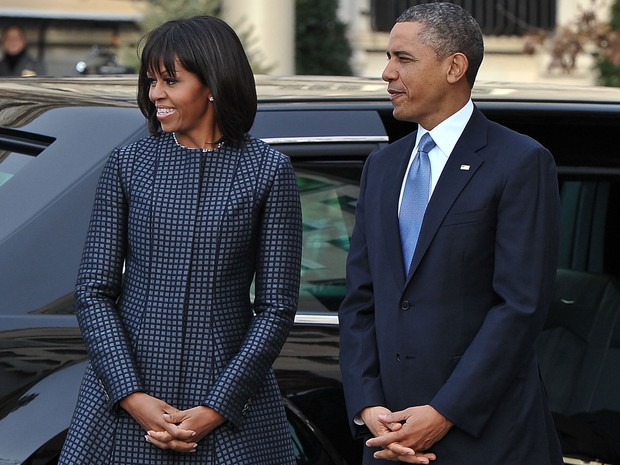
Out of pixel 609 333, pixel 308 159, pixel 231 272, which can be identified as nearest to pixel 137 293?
pixel 231 272

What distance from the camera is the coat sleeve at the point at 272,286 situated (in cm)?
274

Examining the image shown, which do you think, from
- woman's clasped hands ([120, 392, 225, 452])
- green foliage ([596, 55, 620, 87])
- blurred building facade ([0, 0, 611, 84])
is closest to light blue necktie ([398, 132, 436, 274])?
woman's clasped hands ([120, 392, 225, 452])

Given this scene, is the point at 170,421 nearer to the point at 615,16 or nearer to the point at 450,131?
the point at 450,131

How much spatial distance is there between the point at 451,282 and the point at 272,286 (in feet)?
1.21

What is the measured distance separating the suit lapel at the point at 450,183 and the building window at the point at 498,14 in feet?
47.4

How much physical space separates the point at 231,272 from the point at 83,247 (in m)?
0.39

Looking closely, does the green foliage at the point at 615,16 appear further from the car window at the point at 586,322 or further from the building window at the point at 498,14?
the car window at the point at 586,322

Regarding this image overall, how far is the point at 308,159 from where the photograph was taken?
11.3ft

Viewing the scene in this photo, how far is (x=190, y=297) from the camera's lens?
2.77 m

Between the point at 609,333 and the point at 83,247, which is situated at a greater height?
the point at 83,247

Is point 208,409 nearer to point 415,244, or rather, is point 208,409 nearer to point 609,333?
point 415,244

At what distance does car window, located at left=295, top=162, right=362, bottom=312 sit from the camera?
3.48 meters

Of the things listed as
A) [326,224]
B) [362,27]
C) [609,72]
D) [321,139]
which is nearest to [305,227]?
[326,224]

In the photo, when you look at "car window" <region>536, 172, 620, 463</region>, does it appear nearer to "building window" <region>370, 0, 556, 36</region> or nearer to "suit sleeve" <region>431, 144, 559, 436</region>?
"suit sleeve" <region>431, 144, 559, 436</region>
